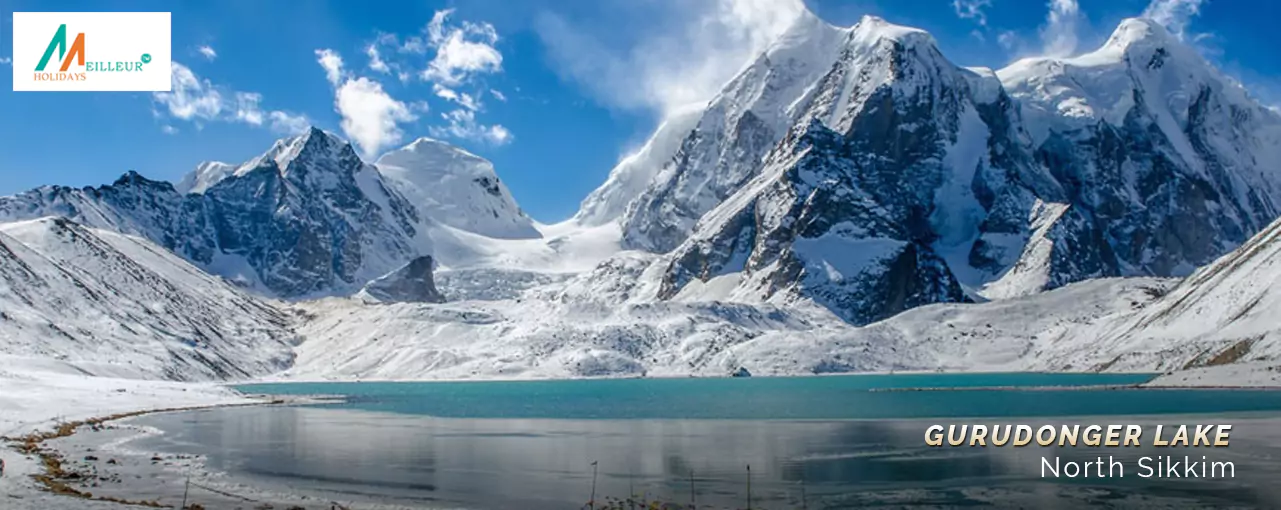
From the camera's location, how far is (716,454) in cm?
5759

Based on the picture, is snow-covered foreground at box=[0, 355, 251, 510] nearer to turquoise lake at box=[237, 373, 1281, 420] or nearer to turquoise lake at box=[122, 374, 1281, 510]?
turquoise lake at box=[122, 374, 1281, 510]

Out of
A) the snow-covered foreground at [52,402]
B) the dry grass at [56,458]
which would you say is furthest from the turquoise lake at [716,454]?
the snow-covered foreground at [52,402]

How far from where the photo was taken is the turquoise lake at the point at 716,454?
139 ft

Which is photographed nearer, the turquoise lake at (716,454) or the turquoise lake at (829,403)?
the turquoise lake at (716,454)

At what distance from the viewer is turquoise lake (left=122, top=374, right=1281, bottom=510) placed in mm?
42438

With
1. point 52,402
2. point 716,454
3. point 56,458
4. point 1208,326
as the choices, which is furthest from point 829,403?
point 1208,326

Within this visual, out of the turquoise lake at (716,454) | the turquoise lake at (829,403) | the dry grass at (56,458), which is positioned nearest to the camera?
the turquoise lake at (716,454)

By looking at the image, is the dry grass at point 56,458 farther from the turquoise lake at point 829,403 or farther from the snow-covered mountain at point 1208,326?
the snow-covered mountain at point 1208,326

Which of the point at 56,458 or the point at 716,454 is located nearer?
the point at 56,458

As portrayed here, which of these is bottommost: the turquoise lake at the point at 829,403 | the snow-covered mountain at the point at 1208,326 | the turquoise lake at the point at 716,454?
the turquoise lake at the point at 716,454

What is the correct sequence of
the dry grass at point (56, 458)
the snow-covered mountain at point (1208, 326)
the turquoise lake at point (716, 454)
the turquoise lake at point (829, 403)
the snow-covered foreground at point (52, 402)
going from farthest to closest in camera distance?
the snow-covered mountain at point (1208, 326), the turquoise lake at point (829, 403), the dry grass at point (56, 458), the turquoise lake at point (716, 454), the snow-covered foreground at point (52, 402)

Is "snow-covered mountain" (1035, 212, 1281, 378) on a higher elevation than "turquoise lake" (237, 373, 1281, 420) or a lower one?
higher

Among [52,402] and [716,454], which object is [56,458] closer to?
[716,454]

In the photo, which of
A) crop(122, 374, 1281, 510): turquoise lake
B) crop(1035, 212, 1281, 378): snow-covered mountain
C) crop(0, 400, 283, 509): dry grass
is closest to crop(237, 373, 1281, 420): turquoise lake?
crop(122, 374, 1281, 510): turquoise lake
